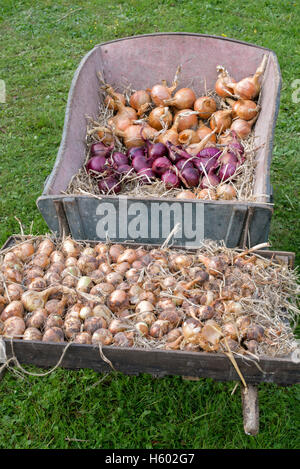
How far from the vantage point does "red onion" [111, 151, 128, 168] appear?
345 cm

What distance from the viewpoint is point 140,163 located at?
3.37 meters

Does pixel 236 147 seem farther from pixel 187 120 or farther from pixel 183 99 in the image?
pixel 183 99

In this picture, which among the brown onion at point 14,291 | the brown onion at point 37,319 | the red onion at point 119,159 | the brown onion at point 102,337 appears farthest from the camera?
the red onion at point 119,159

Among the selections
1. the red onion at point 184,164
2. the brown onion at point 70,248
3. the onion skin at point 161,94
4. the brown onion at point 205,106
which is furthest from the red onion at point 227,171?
the brown onion at point 70,248

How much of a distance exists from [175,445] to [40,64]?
6104mm

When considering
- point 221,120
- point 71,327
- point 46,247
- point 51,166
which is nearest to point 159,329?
point 71,327

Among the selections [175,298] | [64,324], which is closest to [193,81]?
[175,298]

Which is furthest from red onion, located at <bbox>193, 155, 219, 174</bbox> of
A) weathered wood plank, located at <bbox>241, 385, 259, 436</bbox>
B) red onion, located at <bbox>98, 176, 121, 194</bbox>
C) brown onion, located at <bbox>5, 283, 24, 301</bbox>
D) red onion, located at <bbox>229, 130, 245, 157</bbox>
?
weathered wood plank, located at <bbox>241, 385, 259, 436</bbox>

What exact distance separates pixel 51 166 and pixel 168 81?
1610mm

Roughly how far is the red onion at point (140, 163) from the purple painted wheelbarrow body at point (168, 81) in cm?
45

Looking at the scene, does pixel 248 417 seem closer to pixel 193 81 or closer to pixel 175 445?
pixel 175 445

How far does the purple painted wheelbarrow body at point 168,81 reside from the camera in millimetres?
2609

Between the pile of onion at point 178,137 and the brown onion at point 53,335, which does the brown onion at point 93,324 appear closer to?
the brown onion at point 53,335

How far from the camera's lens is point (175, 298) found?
2271 mm
